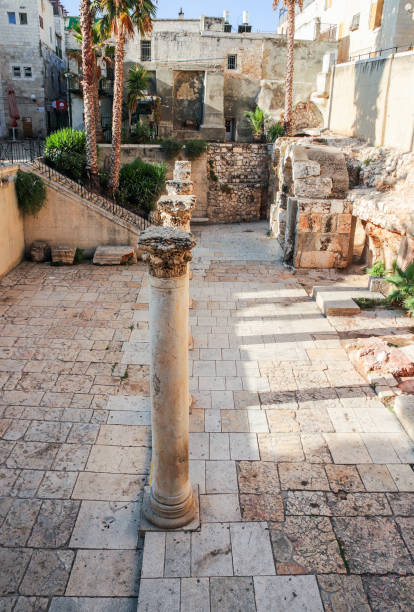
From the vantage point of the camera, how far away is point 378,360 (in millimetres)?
7656

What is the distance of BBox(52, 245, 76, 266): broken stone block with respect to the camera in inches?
535

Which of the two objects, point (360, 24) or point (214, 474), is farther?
point (360, 24)

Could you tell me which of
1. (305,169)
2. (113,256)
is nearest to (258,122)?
(305,169)

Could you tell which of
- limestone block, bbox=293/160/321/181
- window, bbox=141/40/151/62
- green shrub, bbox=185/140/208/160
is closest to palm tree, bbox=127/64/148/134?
green shrub, bbox=185/140/208/160

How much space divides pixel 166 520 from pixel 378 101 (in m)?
14.2

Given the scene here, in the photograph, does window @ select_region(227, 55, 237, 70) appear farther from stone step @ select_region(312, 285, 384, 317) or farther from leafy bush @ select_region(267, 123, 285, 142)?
stone step @ select_region(312, 285, 384, 317)

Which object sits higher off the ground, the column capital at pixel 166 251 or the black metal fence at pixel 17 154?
the black metal fence at pixel 17 154

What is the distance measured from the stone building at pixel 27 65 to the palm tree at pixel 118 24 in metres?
14.9

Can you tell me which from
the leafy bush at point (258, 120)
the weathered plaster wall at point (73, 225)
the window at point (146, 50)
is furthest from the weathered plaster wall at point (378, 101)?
the window at point (146, 50)

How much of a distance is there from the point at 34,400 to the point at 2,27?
29094 mm

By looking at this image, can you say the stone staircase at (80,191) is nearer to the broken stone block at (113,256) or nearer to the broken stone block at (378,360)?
the broken stone block at (113,256)

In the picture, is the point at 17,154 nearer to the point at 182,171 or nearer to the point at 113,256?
the point at 113,256

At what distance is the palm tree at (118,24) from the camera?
1445 centimetres

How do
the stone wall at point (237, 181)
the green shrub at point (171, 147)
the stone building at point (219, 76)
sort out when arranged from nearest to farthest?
the green shrub at point (171, 147) < the stone wall at point (237, 181) < the stone building at point (219, 76)
